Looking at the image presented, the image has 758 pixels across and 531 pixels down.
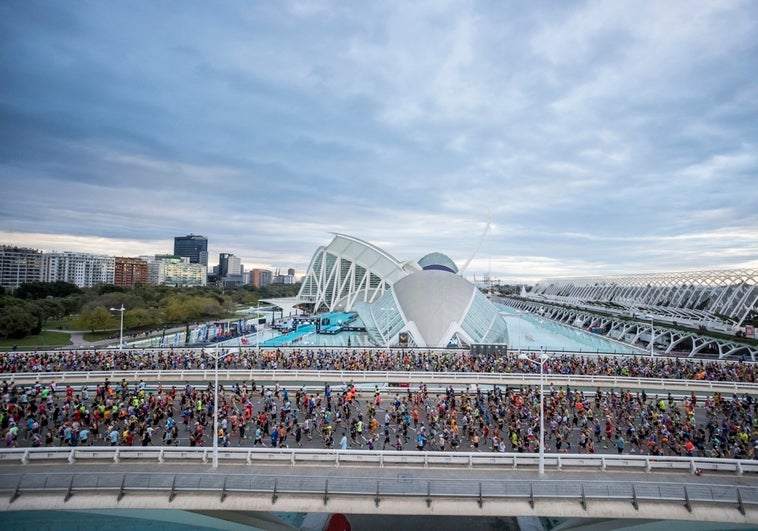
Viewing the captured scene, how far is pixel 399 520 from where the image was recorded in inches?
642

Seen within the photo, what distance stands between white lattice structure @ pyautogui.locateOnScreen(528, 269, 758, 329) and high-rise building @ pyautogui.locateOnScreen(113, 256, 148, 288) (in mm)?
162574

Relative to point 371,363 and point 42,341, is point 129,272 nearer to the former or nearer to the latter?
point 42,341

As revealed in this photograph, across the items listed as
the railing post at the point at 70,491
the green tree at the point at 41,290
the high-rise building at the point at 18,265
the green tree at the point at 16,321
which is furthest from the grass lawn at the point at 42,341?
the high-rise building at the point at 18,265

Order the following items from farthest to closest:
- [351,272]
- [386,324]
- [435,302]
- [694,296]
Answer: [351,272] < [694,296] < [386,324] < [435,302]

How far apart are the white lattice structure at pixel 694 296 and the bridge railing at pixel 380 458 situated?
156 ft

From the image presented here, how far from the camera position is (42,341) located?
47219 millimetres

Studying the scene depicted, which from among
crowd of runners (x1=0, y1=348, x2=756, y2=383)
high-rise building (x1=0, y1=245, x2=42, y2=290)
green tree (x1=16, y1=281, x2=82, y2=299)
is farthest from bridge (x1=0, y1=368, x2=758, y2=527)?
high-rise building (x1=0, y1=245, x2=42, y2=290)

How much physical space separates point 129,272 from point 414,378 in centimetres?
18126

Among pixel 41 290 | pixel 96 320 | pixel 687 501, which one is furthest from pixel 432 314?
pixel 41 290

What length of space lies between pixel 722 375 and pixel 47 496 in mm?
35976

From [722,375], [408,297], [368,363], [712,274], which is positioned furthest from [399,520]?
[712,274]

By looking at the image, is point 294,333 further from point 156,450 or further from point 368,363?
point 156,450

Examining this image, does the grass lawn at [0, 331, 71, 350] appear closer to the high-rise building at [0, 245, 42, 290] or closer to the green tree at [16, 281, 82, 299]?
the green tree at [16, 281, 82, 299]

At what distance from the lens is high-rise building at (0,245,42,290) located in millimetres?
128250
